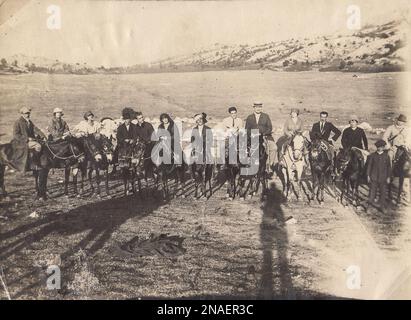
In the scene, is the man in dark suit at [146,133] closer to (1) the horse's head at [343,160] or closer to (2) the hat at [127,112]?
(2) the hat at [127,112]

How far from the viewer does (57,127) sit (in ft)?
17.9

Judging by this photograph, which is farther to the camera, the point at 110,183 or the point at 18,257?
the point at 110,183

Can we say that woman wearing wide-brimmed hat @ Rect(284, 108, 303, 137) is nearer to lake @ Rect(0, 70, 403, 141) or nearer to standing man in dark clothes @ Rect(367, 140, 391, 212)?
lake @ Rect(0, 70, 403, 141)

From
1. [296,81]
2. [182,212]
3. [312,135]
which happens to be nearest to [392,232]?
[312,135]

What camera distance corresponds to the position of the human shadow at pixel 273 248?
511 cm

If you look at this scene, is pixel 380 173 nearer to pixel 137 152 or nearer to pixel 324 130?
pixel 324 130

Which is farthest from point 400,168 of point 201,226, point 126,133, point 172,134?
point 126,133

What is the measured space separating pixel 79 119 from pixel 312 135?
9.51 ft

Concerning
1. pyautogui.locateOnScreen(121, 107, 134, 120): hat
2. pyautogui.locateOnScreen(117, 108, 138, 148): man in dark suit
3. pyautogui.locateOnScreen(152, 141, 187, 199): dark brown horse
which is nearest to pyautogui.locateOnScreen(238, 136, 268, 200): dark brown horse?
pyautogui.locateOnScreen(152, 141, 187, 199): dark brown horse

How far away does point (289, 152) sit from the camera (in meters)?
5.41

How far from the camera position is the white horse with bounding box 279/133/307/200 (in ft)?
17.6

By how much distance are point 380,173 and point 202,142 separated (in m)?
2.21

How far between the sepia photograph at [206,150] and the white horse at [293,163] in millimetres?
17

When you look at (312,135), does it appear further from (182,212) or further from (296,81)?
(182,212)
